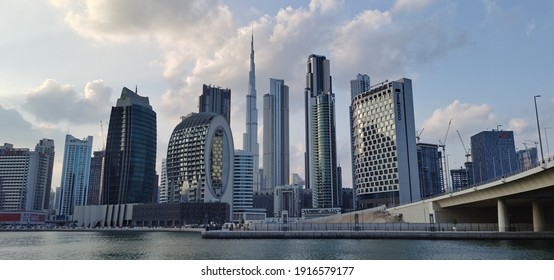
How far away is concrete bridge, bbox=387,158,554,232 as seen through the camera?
3140 inches

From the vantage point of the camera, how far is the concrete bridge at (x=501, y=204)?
3140 inches

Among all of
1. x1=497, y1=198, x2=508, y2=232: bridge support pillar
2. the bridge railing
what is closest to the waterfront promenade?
x1=497, y1=198, x2=508, y2=232: bridge support pillar

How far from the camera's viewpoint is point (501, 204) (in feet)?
330

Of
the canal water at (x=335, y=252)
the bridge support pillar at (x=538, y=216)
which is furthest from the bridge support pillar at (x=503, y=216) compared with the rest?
the canal water at (x=335, y=252)

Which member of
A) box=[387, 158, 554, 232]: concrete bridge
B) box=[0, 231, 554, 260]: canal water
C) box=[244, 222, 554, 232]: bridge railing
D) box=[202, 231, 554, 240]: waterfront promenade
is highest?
box=[387, 158, 554, 232]: concrete bridge

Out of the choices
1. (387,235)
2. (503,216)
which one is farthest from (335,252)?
(503,216)

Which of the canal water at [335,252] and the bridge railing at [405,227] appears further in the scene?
the bridge railing at [405,227]

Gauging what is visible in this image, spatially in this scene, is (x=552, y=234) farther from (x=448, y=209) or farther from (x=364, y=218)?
(x=364, y=218)

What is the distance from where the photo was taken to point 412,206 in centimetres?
13712

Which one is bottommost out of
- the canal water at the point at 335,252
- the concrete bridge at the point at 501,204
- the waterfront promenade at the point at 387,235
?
the canal water at the point at 335,252

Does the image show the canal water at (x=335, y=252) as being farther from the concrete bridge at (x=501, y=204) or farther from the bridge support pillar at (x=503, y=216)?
the concrete bridge at (x=501, y=204)

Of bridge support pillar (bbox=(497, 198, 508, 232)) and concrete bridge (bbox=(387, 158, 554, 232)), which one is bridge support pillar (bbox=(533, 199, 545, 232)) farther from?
bridge support pillar (bbox=(497, 198, 508, 232))
